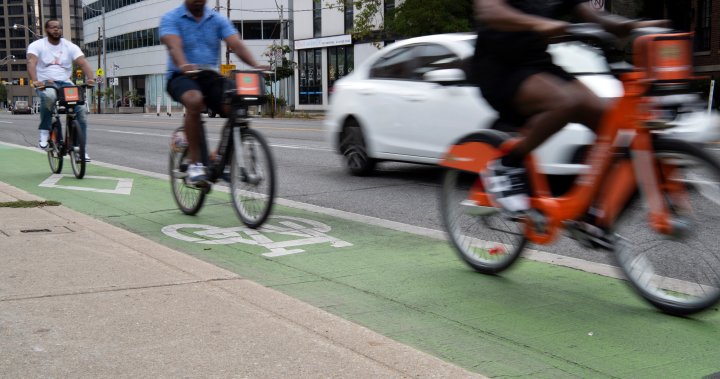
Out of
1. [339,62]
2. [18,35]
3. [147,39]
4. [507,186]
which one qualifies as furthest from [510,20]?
[18,35]

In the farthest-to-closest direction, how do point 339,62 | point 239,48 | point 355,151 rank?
point 339,62
point 355,151
point 239,48

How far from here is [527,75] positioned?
412cm

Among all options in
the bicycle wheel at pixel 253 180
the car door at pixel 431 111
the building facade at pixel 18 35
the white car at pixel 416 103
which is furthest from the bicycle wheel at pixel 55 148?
the building facade at pixel 18 35

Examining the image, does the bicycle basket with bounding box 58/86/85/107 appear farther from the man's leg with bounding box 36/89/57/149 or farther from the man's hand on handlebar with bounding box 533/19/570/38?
the man's hand on handlebar with bounding box 533/19/570/38

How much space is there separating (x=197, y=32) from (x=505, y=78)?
3.42 m

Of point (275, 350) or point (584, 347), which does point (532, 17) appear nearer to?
point (584, 347)

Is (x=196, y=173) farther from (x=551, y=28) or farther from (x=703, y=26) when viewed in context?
(x=703, y=26)

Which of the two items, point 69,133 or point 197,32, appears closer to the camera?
point 197,32

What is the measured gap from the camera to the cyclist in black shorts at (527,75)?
Answer: 13.1ft

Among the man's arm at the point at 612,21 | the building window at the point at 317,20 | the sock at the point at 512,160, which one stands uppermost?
the building window at the point at 317,20

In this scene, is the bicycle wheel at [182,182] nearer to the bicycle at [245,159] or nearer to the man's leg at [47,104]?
the bicycle at [245,159]

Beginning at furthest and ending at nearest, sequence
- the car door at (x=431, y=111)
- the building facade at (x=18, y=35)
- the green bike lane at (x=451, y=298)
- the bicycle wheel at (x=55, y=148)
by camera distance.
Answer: the building facade at (x=18, y=35)
the bicycle wheel at (x=55, y=148)
the car door at (x=431, y=111)
the green bike lane at (x=451, y=298)

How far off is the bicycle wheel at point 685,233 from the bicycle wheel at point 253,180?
2960 mm

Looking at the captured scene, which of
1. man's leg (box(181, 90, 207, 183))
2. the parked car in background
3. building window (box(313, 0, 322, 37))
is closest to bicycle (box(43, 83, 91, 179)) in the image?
man's leg (box(181, 90, 207, 183))
